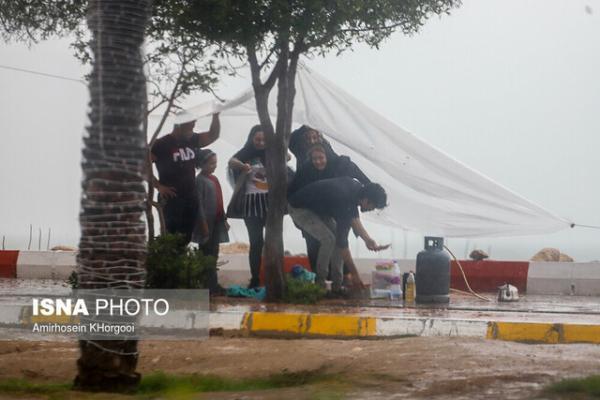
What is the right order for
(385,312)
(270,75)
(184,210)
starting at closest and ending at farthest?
(385,312) → (270,75) → (184,210)

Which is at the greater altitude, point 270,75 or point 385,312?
point 270,75

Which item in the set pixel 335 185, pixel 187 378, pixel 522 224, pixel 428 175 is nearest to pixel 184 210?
pixel 335 185

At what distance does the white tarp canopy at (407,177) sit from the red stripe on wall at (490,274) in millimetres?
1919

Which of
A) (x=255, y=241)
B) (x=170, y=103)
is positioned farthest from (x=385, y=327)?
(x=170, y=103)

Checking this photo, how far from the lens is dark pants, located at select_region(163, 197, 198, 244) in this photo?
37.5ft

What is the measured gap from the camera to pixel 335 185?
11.2 metres

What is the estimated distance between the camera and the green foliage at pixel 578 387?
17.5ft

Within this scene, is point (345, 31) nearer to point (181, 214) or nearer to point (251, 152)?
point (251, 152)

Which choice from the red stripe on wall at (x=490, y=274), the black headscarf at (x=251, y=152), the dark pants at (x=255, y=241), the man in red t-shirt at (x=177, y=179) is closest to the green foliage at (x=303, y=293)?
the dark pants at (x=255, y=241)

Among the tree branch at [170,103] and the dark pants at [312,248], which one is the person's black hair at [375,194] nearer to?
the dark pants at [312,248]

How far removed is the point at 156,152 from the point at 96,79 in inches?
208

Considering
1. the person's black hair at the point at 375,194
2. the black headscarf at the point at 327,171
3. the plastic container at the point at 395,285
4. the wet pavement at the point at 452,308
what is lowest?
the wet pavement at the point at 452,308

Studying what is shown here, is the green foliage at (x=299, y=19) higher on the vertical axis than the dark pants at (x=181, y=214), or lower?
higher

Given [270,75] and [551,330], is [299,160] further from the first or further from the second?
[551,330]
